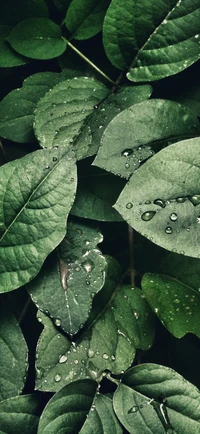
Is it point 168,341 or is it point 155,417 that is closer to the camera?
point 155,417

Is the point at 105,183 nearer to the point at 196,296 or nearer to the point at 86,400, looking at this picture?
the point at 196,296

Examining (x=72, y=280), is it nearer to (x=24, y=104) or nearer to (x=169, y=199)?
(x=169, y=199)

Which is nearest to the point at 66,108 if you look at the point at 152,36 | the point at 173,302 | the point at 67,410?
the point at 152,36

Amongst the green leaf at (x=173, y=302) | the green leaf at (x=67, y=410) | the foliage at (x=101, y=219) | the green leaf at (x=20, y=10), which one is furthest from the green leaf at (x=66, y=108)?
the green leaf at (x=67, y=410)

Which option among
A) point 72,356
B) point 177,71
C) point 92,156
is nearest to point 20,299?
point 72,356

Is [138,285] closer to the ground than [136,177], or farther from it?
closer to the ground

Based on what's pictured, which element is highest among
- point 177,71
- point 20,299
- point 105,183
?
point 177,71

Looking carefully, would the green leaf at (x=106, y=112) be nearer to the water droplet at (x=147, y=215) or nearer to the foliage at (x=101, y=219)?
the foliage at (x=101, y=219)
